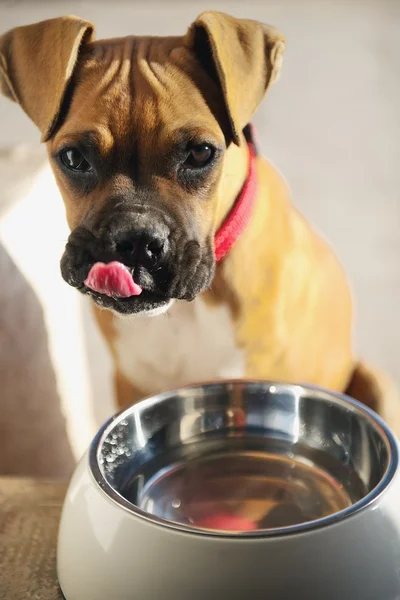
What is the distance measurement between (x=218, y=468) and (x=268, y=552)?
0.23 m

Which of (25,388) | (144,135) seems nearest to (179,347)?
(25,388)

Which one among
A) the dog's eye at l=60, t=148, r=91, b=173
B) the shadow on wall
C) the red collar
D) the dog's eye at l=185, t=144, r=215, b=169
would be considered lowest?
the shadow on wall

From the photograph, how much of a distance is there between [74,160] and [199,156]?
116 mm

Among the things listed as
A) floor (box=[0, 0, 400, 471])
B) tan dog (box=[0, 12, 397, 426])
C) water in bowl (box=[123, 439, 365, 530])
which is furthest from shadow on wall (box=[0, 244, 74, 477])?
water in bowl (box=[123, 439, 365, 530])

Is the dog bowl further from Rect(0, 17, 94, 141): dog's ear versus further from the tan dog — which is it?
Rect(0, 17, 94, 141): dog's ear

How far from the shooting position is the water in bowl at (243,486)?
593mm

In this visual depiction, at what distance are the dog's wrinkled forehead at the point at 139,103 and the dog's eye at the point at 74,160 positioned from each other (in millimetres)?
12

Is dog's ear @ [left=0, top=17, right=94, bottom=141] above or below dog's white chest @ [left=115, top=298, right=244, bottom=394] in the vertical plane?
above

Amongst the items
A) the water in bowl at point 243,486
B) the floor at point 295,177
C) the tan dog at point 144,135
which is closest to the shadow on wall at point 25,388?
the floor at point 295,177

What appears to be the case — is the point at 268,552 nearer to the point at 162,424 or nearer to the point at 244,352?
the point at 162,424

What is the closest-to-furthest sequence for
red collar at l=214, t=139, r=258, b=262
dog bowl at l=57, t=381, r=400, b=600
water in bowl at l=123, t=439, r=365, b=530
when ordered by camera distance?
dog bowl at l=57, t=381, r=400, b=600, water in bowl at l=123, t=439, r=365, b=530, red collar at l=214, t=139, r=258, b=262

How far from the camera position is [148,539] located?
0.44m

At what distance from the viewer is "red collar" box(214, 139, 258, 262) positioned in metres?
0.75

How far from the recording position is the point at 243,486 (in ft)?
2.05
